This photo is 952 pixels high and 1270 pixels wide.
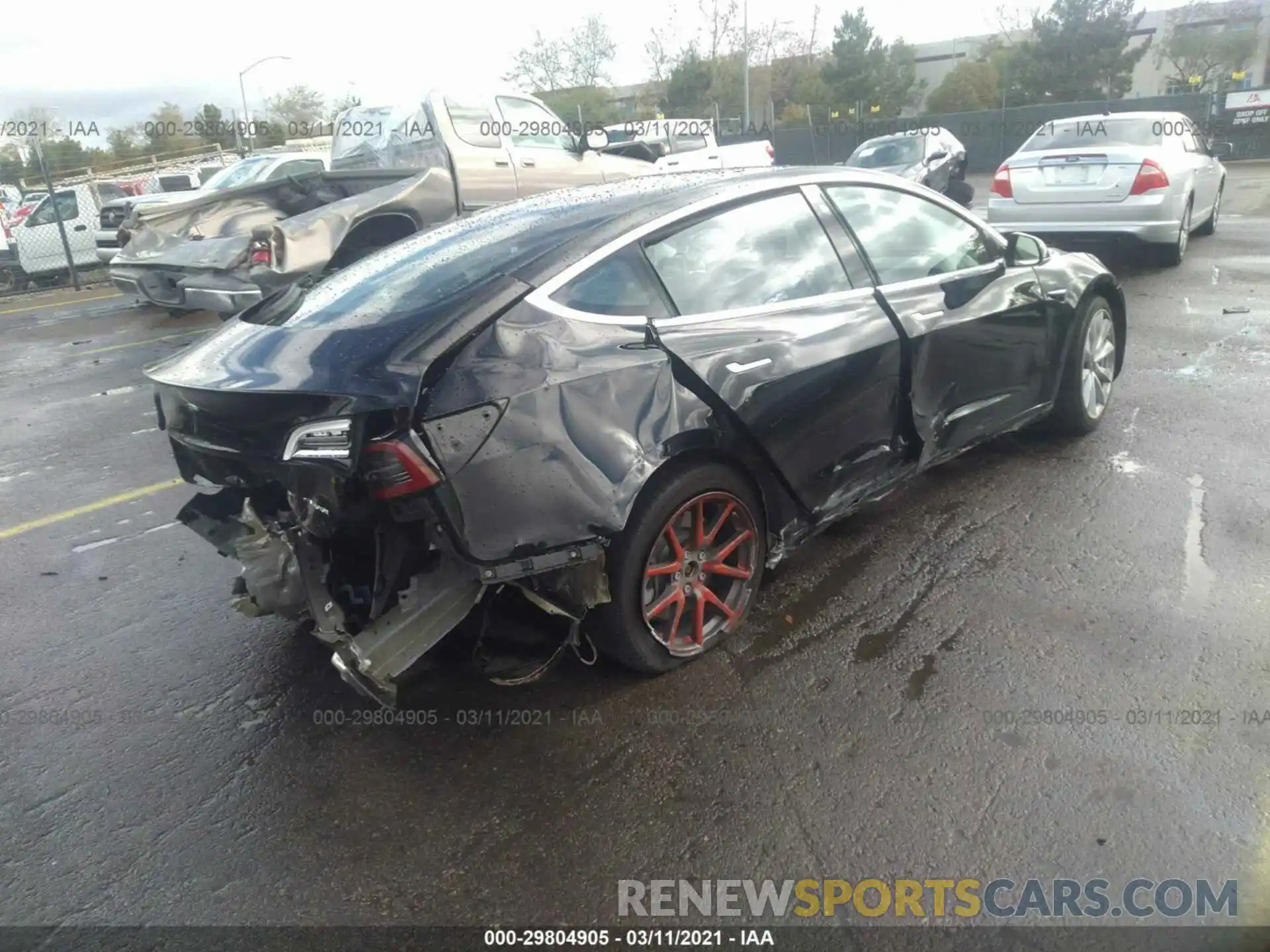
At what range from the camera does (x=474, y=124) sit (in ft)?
30.1

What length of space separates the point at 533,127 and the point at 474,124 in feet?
2.39

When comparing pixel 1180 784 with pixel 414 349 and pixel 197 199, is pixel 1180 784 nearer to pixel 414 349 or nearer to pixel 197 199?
pixel 414 349

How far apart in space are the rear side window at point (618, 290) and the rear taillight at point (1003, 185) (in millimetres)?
8519

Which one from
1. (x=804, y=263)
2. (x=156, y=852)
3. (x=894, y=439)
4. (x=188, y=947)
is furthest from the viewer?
(x=894, y=439)

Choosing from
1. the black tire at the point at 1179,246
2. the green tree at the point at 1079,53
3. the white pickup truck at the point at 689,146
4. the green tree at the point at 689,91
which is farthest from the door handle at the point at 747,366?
the green tree at the point at 689,91

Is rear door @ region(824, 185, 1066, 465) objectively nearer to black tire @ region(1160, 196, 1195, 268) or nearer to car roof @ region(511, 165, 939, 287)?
car roof @ region(511, 165, 939, 287)

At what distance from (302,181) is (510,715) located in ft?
24.5

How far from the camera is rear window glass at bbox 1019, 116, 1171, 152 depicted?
33.9ft

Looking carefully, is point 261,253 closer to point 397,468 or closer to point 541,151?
point 541,151

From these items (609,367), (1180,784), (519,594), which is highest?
(609,367)

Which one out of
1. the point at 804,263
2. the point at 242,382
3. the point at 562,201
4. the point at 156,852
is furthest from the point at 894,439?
the point at 156,852

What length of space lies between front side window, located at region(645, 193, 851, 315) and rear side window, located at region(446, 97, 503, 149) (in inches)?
240

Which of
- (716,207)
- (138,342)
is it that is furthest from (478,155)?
(716,207)

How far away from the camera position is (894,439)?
12.9 ft
